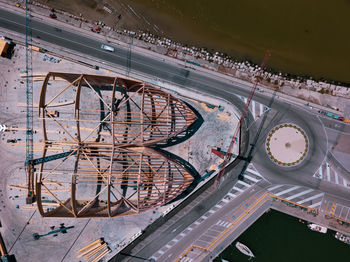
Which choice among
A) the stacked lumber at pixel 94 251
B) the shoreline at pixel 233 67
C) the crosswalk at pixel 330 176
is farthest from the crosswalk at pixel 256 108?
the stacked lumber at pixel 94 251

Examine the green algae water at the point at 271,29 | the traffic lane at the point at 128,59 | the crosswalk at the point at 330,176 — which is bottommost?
the crosswalk at the point at 330,176

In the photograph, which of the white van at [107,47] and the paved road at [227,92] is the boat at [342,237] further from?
the white van at [107,47]

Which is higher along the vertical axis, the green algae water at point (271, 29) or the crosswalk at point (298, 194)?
the green algae water at point (271, 29)

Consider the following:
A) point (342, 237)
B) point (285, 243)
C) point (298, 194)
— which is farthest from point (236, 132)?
point (342, 237)

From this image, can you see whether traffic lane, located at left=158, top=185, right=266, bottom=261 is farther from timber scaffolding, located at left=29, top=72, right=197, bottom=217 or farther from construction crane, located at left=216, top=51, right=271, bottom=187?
timber scaffolding, located at left=29, top=72, right=197, bottom=217

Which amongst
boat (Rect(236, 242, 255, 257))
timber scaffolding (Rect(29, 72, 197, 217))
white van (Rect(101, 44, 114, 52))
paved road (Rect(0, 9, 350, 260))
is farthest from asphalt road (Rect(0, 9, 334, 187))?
boat (Rect(236, 242, 255, 257))

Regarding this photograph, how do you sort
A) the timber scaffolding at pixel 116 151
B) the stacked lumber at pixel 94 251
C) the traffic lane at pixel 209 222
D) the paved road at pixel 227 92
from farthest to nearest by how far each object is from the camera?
the paved road at pixel 227 92
the traffic lane at pixel 209 222
the stacked lumber at pixel 94 251
the timber scaffolding at pixel 116 151
